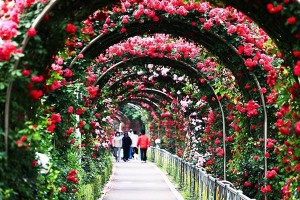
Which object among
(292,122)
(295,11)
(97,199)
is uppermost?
(295,11)

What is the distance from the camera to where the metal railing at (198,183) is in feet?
33.7

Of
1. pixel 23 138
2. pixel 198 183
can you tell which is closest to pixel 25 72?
pixel 23 138

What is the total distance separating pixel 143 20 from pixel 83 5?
416 cm

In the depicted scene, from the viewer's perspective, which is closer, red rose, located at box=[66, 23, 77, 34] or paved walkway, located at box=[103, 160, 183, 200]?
red rose, located at box=[66, 23, 77, 34]

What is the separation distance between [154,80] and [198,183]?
6054mm

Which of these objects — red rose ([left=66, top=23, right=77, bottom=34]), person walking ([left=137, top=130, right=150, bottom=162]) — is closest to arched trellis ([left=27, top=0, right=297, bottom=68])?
red rose ([left=66, top=23, right=77, bottom=34])

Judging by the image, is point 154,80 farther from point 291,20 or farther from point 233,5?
point 291,20

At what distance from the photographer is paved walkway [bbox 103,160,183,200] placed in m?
17.1

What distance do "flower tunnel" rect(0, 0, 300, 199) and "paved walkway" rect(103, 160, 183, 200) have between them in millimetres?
1011

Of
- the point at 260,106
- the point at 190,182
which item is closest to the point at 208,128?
the point at 190,182

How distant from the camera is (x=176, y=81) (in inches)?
774

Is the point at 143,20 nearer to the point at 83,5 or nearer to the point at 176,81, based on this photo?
the point at 83,5

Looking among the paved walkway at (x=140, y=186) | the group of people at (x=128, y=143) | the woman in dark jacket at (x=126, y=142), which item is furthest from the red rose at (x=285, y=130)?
the woman in dark jacket at (x=126, y=142)

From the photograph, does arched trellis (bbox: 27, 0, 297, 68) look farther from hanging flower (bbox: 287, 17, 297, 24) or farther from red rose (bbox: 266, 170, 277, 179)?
red rose (bbox: 266, 170, 277, 179)
